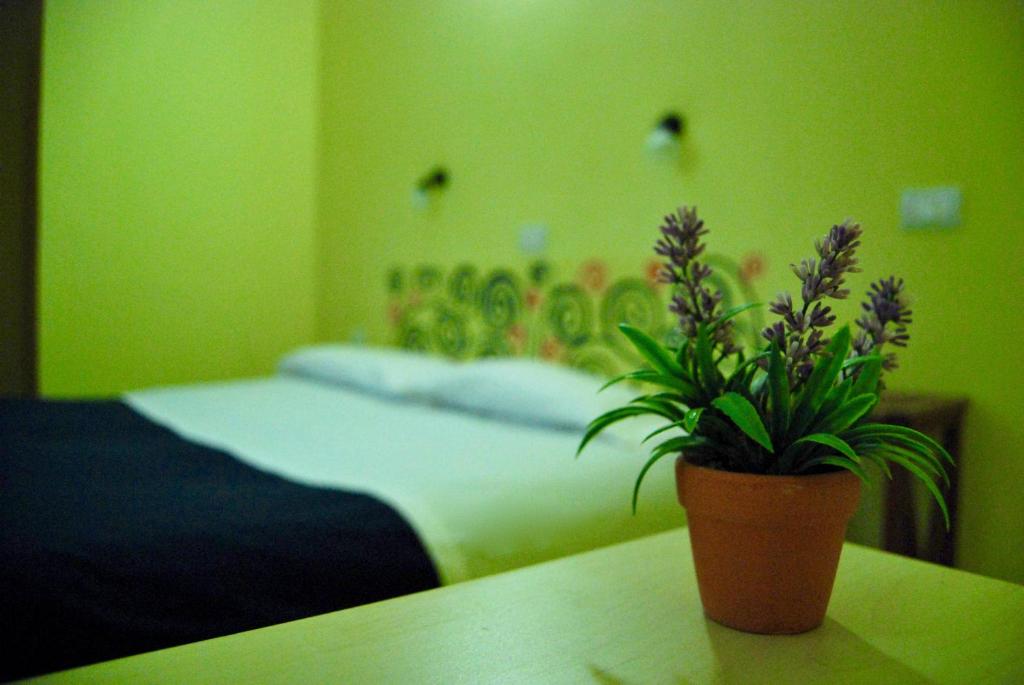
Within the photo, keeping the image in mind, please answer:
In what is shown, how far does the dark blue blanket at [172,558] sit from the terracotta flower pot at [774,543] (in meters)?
0.68

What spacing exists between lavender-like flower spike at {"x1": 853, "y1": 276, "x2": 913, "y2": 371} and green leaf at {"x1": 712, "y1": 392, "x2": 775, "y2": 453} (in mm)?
144

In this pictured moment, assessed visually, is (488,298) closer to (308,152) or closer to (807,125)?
(308,152)

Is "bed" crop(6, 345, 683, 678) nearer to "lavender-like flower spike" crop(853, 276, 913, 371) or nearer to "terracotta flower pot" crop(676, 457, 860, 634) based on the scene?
"terracotta flower pot" crop(676, 457, 860, 634)

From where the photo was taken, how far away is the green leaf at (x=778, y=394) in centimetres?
76

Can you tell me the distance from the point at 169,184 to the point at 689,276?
4.09 ft

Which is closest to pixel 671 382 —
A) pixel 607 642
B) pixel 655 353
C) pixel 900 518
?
pixel 655 353

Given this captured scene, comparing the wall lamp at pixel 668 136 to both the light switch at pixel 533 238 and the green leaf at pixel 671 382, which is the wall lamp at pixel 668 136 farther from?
the green leaf at pixel 671 382

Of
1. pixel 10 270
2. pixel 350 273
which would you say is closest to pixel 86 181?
pixel 10 270

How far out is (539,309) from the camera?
2729mm

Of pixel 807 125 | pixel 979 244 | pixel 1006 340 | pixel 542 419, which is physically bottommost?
pixel 542 419

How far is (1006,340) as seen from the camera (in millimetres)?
1238

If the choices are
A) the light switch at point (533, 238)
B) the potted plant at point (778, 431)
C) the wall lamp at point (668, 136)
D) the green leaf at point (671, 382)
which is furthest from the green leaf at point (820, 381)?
the light switch at point (533, 238)

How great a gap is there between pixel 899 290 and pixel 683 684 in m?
0.43

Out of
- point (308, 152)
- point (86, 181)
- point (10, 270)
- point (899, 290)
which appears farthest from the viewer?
point (308, 152)
